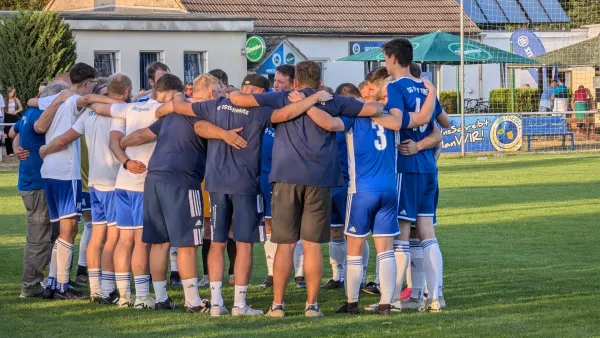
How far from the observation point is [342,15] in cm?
4550

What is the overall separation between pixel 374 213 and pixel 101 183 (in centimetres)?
256

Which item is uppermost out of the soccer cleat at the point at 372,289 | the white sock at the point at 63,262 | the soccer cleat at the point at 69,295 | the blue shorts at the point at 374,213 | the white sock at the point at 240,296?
the blue shorts at the point at 374,213

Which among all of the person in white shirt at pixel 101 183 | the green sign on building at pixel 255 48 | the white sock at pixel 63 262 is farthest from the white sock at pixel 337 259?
the green sign on building at pixel 255 48

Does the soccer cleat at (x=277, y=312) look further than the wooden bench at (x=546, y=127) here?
No

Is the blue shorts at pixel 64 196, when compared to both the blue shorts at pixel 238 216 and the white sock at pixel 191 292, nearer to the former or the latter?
the white sock at pixel 191 292

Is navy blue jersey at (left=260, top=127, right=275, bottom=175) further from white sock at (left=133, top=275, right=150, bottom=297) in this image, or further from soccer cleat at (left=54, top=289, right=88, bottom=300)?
soccer cleat at (left=54, top=289, right=88, bottom=300)

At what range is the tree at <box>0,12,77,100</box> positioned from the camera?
32.8 meters

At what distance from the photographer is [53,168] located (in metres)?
10.3

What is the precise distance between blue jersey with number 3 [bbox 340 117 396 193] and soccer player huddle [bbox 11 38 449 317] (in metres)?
0.01

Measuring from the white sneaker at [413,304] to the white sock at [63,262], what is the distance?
3165mm

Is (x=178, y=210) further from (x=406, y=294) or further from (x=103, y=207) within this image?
(x=406, y=294)

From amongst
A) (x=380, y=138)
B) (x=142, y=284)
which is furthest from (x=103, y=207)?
(x=380, y=138)

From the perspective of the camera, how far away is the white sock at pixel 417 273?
9.67 m

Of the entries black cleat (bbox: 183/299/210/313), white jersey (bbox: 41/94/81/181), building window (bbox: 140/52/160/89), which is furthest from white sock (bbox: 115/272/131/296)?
building window (bbox: 140/52/160/89)
